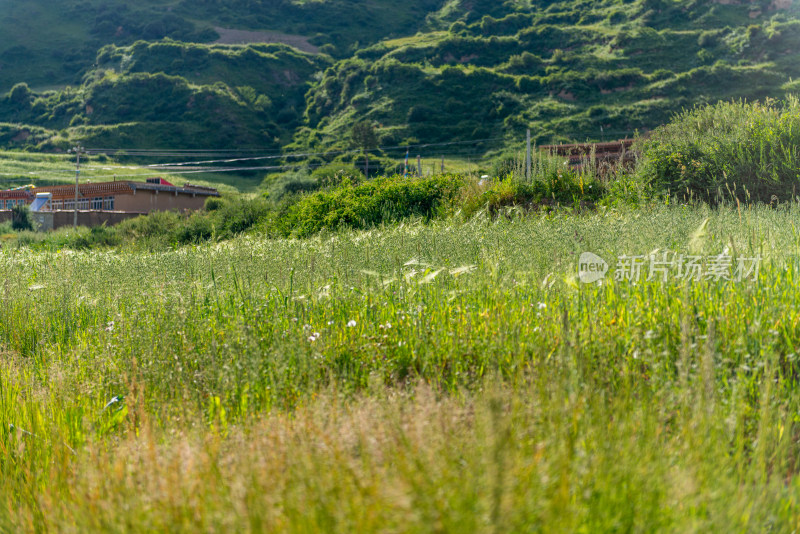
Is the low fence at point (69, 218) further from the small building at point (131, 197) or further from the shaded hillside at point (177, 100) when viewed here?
the shaded hillside at point (177, 100)

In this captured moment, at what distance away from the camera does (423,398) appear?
7.11 ft

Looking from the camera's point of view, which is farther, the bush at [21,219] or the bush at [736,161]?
Answer: the bush at [21,219]

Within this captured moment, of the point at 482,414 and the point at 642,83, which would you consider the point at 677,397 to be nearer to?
the point at 482,414

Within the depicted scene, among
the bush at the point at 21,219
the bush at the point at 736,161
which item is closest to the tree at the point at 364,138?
the bush at the point at 21,219

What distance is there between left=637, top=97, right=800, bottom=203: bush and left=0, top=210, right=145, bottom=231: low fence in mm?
31095

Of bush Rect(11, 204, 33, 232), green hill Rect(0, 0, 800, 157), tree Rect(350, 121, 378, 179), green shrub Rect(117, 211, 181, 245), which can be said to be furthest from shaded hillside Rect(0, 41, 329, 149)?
green shrub Rect(117, 211, 181, 245)

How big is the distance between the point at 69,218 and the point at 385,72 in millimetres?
44097

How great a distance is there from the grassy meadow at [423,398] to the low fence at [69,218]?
3117 centimetres

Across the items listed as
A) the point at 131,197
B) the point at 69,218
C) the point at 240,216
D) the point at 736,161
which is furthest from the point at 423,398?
the point at 131,197

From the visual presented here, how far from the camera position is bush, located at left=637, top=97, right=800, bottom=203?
8.03m

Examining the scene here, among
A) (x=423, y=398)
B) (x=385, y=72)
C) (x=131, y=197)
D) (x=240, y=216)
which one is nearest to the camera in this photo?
(x=423, y=398)

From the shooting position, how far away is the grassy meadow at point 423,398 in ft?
5.18

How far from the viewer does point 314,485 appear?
64.3 inches

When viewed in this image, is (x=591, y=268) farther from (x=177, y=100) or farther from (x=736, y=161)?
(x=177, y=100)
